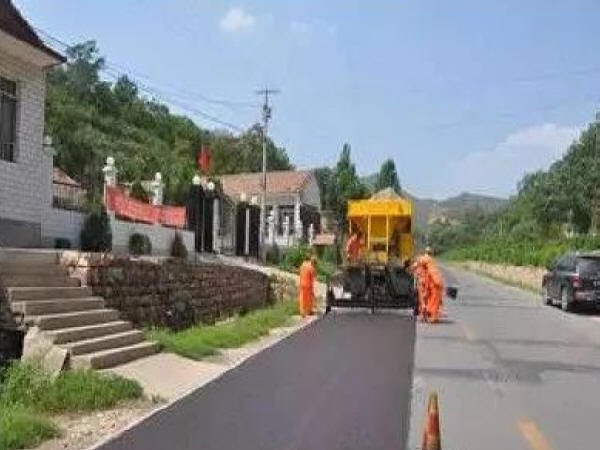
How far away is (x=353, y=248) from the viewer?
3247 centimetres

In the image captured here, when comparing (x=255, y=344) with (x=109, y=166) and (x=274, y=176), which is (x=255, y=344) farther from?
(x=274, y=176)

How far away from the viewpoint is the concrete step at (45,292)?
13.5 meters

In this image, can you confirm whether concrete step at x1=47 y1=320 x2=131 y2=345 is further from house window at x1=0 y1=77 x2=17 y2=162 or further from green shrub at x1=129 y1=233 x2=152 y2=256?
green shrub at x1=129 y1=233 x2=152 y2=256

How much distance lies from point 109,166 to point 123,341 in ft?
44.7

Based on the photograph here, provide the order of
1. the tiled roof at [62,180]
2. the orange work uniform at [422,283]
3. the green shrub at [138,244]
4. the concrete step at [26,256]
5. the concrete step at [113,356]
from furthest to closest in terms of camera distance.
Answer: the green shrub at [138,244], the tiled roof at [62,180], the orange work uniform at [422,283], the concrete step at [26,256], the concrete step at [113,356]

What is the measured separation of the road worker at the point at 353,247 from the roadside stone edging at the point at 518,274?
20218 mm

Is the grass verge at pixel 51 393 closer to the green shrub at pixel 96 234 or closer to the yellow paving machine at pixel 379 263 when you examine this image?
the green shrub at pixel 96 234

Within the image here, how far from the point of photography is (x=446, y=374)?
15.6m

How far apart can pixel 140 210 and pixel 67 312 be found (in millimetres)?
15234

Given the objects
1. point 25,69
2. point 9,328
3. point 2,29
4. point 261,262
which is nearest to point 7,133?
point 25,69

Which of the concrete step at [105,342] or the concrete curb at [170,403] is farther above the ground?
the concrete step at [105,342]

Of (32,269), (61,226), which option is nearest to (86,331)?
(32,269)

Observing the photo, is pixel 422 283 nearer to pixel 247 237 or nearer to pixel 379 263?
pixel 379 263

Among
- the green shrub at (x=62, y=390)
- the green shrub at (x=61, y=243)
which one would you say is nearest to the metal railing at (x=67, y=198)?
the green shrub at (x=61, y=243)
